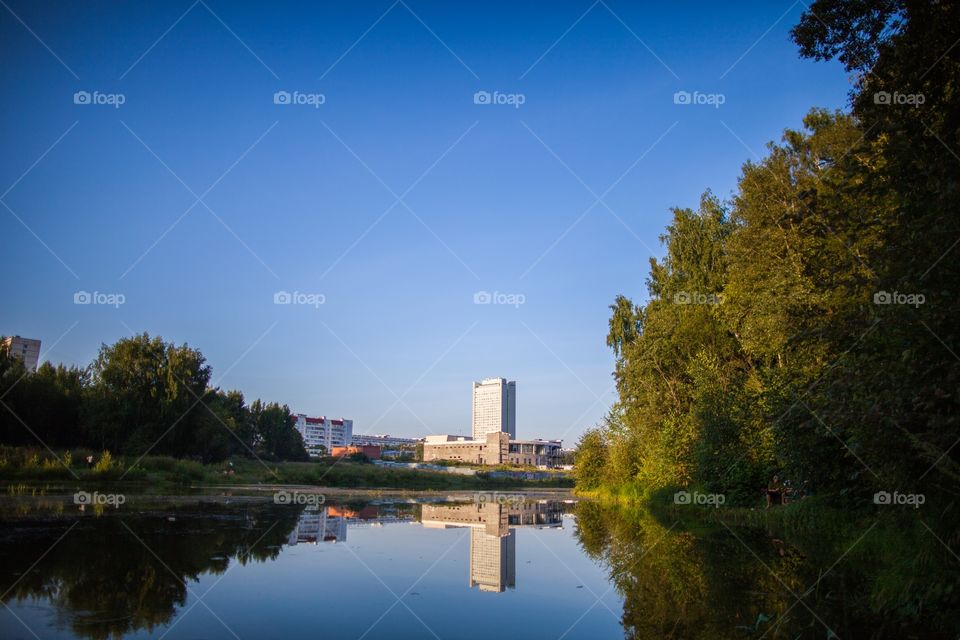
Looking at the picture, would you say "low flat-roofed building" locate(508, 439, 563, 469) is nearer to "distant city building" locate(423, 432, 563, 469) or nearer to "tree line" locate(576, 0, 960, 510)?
"distant city building" locate(423, 432, 563, 469)

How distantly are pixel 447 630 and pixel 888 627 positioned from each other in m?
5.13

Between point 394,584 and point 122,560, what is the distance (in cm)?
445

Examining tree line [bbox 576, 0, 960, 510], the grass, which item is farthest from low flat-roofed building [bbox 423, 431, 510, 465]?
tree line [bbox 576, 0, 960, 510]

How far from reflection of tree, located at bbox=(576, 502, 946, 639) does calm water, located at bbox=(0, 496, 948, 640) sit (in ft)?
0.12

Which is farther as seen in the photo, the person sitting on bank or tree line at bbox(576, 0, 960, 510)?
the person sitting on bank

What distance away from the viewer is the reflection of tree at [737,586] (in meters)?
7.25

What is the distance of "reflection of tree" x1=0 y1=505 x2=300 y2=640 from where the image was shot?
6.94 metres

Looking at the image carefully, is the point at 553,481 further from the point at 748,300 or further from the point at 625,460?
the point at 748,300

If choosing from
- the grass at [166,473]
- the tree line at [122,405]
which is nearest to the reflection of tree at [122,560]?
the grass at [166,473]

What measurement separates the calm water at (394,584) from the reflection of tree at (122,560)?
0.11ft

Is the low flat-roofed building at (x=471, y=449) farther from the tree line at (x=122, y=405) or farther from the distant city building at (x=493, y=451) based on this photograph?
the tree line at (x=122, y=405)

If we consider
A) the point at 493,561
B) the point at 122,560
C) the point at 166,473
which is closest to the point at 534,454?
the point at 166,473

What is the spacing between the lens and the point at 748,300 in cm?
2681

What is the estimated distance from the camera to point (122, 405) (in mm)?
53156
